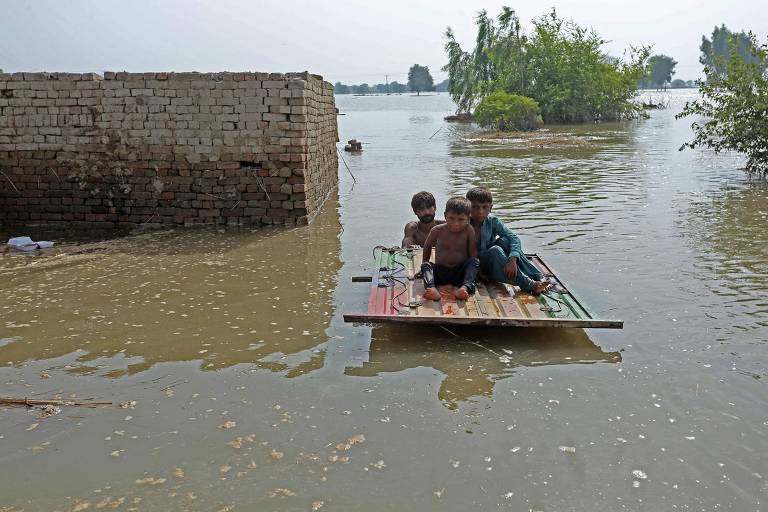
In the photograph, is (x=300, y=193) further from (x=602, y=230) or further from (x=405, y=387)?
(x=405, y=387)

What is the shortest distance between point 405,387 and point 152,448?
63.2 inches

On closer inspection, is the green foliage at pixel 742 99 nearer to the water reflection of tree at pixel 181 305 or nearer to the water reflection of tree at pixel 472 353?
the water reflection of tree at pixel 181 305

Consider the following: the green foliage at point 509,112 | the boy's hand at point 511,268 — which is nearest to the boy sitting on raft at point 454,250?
the boy's hand at point 511,268

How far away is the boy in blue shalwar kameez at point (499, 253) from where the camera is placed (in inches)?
223

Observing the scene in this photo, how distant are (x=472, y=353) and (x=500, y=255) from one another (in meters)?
1.04

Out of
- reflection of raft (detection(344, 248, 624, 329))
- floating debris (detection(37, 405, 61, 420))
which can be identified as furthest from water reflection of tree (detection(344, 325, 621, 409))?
floating debris (detection(37, 405, 61, 420))

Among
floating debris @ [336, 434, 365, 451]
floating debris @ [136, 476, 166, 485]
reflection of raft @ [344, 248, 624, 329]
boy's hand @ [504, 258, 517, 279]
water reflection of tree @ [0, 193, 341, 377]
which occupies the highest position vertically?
boy's hand @ [504, 258, 517, 279]

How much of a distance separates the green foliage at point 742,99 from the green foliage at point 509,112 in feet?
62.1

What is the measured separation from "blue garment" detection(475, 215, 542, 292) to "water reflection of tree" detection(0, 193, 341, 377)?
1462 mm

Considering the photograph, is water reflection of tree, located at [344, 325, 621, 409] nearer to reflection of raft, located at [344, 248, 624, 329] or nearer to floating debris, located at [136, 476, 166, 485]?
reflection of raft, located at [344, 248, 624, 329]

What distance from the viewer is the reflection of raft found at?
4930 millimetres

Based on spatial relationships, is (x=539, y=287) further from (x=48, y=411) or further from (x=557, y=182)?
(x=557, y=182)

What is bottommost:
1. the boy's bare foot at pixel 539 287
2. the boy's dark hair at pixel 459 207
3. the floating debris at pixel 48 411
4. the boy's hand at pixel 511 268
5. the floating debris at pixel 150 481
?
the floating debris at pixel 150 481

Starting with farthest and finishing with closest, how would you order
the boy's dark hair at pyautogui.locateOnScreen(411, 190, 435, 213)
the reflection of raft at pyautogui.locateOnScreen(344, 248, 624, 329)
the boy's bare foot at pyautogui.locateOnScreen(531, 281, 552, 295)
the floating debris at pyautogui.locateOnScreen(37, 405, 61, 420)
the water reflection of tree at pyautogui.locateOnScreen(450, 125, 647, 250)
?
1. the water reflection of tree at pyautogui.locateOnScreen(450, 125, 647, 250)
2. the boy's dark hair at pyautogui.locateOnScreen(411, 190, 435, 213)
3. the boy's bare foot at pyautogui.locateOnScreen(531, 281, 552, 295)
4. the reflection of raft at pyautogui.locateOnScreen(344, 248, 624, 329)
5. the floating debris at pyautogui.locateOnScreen(37, 405, 61, 420)
